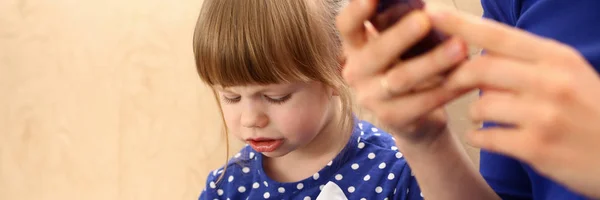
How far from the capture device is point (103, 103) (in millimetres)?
1276

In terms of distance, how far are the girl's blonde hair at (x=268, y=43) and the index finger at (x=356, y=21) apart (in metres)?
0.43

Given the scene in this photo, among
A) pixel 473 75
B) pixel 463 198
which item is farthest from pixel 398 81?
pixel 463 198

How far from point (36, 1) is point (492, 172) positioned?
1.02 metres

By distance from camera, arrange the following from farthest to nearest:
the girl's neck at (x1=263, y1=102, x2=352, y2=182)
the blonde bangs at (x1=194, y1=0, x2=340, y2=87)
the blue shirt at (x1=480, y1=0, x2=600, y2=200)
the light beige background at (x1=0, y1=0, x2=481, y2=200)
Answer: the light beige background at (x1=0, y1=0, x2=481, y2=200) → the girl's neck at (x1=263, y1=102, x2=352, y2=182) → the blonde bangs at (x1=194, y1=0, x2=340, y2=87) → the blue shirt at (x1=480, y1=0, x2=600, y2=200)

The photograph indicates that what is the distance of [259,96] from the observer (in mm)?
877

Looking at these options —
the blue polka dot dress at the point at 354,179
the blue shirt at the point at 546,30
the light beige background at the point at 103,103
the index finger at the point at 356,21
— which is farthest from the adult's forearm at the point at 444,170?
the light beige background at the point at 103,103

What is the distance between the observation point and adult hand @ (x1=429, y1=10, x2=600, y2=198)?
33 cm

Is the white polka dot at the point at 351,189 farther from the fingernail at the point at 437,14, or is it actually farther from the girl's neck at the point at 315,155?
the fingernail at the point at 437,14

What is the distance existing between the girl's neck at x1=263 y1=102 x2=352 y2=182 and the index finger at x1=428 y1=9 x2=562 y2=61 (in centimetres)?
61

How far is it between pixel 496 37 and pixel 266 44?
0.53 meters

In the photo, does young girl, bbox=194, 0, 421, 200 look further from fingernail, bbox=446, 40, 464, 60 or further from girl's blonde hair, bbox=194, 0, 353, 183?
fingernail, bbox=446, 40, 464, 60

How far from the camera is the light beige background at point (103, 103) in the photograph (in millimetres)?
1216

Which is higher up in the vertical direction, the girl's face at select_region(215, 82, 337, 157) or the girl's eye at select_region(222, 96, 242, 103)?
the girl's eye at select_region(222, 96, 242, 103)

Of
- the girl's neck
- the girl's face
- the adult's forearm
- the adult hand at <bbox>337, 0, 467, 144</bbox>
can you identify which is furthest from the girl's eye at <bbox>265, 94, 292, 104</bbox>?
the adult hand at <bbox>337, 0, 467, 144</bbox>
